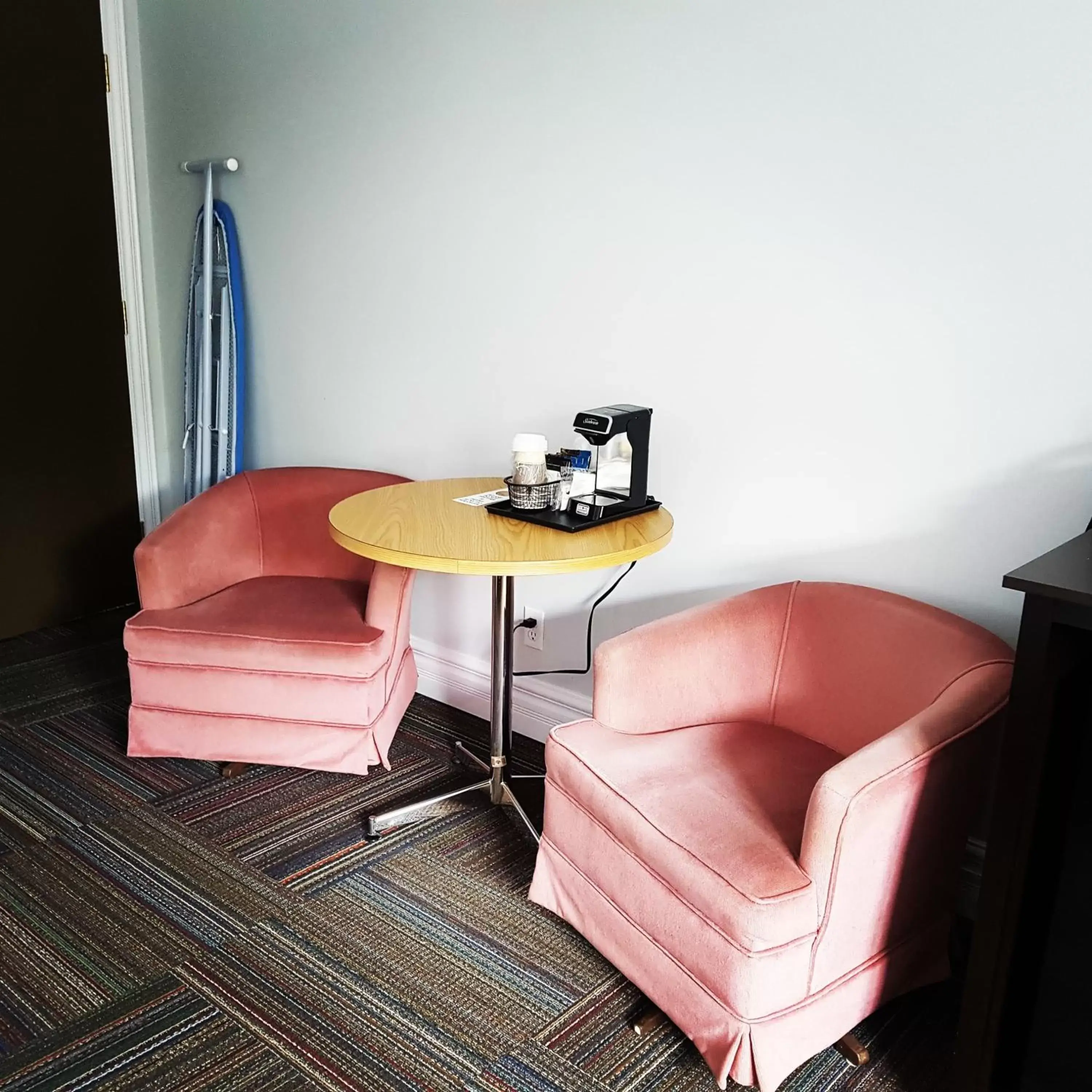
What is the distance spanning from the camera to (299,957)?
1852 mm

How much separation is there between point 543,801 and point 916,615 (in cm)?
107

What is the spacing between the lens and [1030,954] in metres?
1.46

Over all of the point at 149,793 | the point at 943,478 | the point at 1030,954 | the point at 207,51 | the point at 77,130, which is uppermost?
the point at 207,51

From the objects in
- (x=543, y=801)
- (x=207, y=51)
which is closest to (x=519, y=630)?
(x=543, y=801)

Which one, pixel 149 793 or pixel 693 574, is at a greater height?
pixel 693 574

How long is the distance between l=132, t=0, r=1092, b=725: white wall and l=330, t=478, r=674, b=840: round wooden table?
326 mm

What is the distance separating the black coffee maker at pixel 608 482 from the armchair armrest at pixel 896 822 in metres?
0.77

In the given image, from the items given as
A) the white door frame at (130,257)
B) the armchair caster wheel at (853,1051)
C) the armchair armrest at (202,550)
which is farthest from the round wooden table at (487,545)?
the white door frame at (130,257)

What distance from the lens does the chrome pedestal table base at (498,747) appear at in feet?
7.32

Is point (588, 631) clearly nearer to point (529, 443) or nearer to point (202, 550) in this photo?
point (529, 443)

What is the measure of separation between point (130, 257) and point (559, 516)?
2.35 metres

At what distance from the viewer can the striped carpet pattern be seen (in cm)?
161

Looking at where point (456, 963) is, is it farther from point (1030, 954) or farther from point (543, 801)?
point (1030, 954)

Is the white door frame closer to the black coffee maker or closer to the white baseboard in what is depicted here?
the white baseboard
